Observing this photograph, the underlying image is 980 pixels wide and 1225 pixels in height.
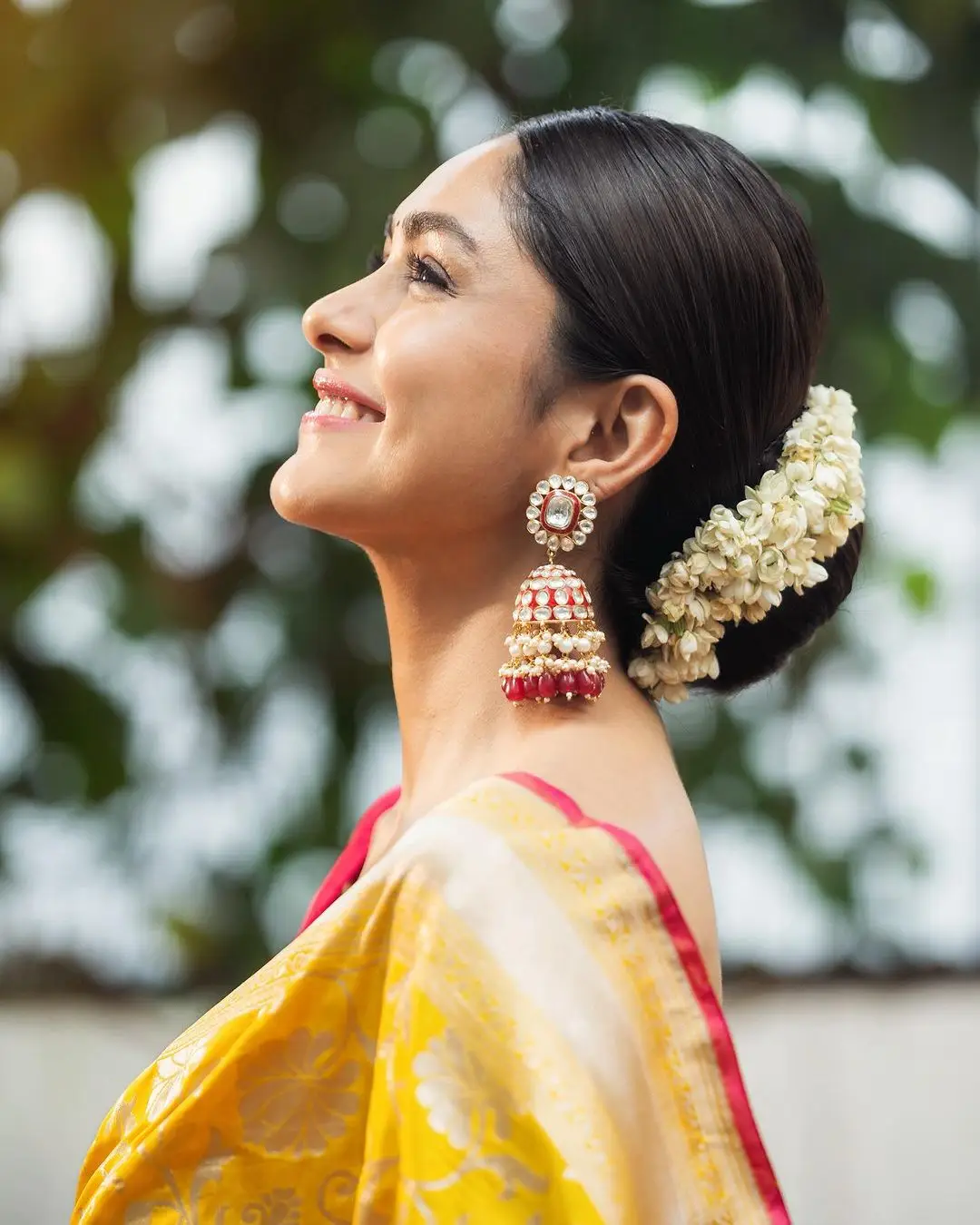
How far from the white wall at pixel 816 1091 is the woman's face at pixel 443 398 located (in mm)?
1600

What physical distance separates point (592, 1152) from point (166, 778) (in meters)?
1.98

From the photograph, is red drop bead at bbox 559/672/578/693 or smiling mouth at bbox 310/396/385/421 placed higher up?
smiling mouth at bbox 310/396/385/421

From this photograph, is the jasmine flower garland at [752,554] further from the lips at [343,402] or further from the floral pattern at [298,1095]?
the floral pattern at [298,1095]

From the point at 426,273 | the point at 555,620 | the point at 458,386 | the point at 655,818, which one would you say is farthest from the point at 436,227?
the point at 655,818

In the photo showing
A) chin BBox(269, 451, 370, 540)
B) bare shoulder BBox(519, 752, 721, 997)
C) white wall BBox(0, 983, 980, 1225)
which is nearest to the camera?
bare shoulder BBox(519, 752, 721, 997)

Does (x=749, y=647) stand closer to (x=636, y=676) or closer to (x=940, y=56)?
(x=636, y=676)

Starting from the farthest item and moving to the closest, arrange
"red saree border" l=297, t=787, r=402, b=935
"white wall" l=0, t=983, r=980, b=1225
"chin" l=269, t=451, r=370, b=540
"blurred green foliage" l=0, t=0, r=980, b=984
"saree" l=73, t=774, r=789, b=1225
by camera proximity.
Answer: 1. "blurred green foliage" l=0, t=0, r=980, b=984
2. "white wall" l=0, t=983, r=980, b=1225
3. "red saree border" l=297, t=787, r=402, b=935
4. "chin" l=269, t=451, r=370, b=540
5. "saree" l=73, t=774, r=789, b=1225

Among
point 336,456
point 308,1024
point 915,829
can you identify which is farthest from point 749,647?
point 915,829

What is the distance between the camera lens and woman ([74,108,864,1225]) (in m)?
1.02

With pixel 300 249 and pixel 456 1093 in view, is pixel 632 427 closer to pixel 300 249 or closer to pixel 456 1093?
pixel 456 1093

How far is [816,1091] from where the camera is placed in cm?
257

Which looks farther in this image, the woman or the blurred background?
the blurred background

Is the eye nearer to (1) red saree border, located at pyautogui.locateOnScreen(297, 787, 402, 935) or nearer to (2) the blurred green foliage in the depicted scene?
(1) red saree border, located at pyautogui.locateOnScreen(297, 787, 402, 935)

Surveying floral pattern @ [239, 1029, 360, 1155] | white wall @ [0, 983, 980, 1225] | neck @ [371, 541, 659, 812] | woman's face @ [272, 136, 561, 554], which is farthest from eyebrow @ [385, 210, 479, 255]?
white wall @ [0, 983, 980, 1225]
